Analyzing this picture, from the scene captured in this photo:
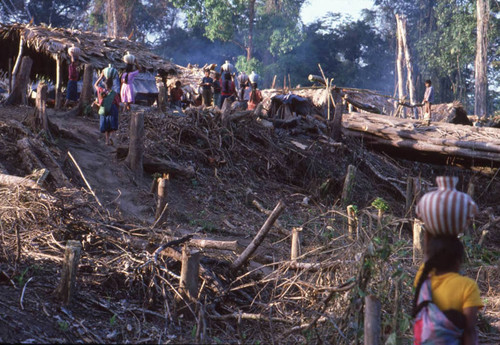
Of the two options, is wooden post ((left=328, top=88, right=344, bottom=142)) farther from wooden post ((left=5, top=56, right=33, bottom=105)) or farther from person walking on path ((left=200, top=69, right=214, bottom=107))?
wooden post ((left=5, top=56, right=33, bottom=105))

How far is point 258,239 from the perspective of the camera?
5.43 m

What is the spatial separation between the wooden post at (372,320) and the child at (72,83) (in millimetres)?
10804

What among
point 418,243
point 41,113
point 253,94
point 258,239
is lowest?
point 418,243

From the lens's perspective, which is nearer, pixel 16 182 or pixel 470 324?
pixel 470 324

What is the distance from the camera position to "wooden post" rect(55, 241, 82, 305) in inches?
185

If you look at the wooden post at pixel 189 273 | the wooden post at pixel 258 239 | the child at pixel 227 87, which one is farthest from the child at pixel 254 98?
the wooden post at pixel 189 273

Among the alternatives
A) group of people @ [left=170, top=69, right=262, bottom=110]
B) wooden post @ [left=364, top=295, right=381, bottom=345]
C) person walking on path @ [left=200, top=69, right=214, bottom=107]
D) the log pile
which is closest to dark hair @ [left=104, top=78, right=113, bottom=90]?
group of people @ [left=170, top=69, right=262, bottom=110]

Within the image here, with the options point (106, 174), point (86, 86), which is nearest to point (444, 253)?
point (106, 174)

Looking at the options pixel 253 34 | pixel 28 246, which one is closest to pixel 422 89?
pixel 253 34

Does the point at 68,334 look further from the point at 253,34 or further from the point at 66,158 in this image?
the point at 253,34

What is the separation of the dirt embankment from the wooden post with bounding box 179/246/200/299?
143 millimetres

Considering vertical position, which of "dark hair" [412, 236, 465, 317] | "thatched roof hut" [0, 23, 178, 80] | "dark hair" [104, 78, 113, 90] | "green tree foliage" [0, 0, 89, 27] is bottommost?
"dark hair" [412, 236, 465, 317]

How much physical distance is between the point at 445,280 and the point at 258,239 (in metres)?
2.55

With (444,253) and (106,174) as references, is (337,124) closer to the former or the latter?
(106,174)
